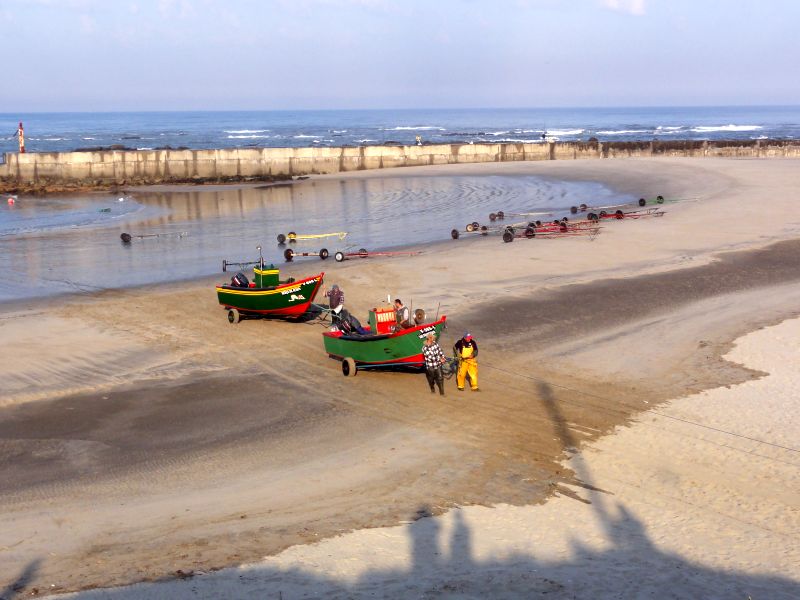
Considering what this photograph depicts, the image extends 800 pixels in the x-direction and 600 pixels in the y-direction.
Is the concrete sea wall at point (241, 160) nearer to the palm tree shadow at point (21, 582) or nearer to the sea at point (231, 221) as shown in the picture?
the sea at point (231, 221)

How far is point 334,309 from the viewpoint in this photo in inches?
712

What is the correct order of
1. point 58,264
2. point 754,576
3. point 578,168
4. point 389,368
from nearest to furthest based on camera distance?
point 754,576, point 389,368, point 58,264, point 578,168

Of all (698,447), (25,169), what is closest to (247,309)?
(698,447)

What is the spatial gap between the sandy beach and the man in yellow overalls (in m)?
0.32

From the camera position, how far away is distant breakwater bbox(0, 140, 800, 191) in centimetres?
6207

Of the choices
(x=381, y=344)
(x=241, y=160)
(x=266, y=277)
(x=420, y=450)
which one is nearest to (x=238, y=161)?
(x=241, y=160)

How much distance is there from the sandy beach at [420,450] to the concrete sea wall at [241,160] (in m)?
41.7

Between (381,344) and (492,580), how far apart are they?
23.3 feet

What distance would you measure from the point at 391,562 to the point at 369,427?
4.36m

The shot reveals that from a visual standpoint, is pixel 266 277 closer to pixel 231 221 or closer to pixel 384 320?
pixel 384 320

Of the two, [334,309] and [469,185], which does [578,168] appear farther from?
[334,309]

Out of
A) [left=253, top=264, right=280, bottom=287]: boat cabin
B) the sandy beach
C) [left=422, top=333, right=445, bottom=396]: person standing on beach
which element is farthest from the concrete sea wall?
[left=422, top=333, right=445, bottom=396]: person standing on beach

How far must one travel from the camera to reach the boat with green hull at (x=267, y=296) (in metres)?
19.1

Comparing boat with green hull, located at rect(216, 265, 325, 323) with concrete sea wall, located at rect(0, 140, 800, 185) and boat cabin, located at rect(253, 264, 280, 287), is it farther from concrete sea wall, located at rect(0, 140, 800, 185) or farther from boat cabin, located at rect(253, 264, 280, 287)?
concrete sea wall, located at rect(0, 140, 800, 185)
